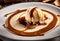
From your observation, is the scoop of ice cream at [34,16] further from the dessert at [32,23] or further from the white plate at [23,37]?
the white plate at [23,37]

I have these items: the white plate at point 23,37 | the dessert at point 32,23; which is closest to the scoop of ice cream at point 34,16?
the dessert at point 32,23

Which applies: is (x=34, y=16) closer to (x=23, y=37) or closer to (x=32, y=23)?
(x=32, y=23)

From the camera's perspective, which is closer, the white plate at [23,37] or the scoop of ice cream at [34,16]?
the white plate at [23,37]

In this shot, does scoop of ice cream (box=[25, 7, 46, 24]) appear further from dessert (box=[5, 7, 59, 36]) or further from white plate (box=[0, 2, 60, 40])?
white plate (box=[0, 2, 60, 40])

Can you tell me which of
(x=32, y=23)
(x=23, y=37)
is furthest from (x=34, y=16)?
(x=23, y=37)

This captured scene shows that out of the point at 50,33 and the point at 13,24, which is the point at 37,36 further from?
the point at 13,24

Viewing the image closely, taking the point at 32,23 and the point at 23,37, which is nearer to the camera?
the point at 23,37

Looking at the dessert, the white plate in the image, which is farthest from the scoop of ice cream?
the white plate

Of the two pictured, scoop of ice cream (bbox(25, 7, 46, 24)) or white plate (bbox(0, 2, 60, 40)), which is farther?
scoop of ice cream (bbox(25, 7, 46, 24))

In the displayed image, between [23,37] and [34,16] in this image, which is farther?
[34,16]

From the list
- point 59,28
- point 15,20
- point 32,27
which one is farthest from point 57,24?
point 15,20
